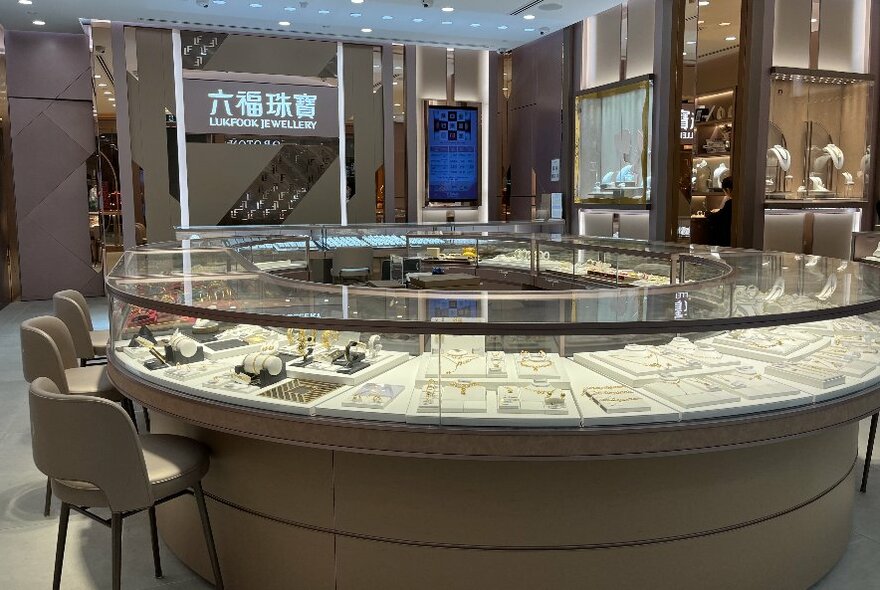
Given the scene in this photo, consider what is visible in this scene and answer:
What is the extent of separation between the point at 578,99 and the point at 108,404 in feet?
26.0

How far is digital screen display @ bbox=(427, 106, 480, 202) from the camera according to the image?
396 inches

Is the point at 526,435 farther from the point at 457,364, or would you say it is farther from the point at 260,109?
the point at 260,109

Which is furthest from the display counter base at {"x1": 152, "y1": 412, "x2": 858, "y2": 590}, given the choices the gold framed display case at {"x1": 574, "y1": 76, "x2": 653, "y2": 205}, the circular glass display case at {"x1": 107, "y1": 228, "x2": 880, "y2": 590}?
the gold framed display case at {"x1": 574, "y1": 76, "x2": 653, "y2": 205}

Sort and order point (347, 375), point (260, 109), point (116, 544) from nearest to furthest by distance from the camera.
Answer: point (116, 544) < point (347, 375) < point (260, 109)

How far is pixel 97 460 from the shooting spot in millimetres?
2217

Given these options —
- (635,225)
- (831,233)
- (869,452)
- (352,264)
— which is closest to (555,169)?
(635,225)

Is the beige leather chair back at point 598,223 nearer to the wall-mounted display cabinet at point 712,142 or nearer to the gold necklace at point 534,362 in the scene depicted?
the wall-mounted display cabinet at point 712,142

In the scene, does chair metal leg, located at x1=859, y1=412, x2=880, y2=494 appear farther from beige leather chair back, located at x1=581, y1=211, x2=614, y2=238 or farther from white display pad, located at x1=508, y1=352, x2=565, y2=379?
beige leather chair back, located at x1=581, y1=211, x2=614, y2=238

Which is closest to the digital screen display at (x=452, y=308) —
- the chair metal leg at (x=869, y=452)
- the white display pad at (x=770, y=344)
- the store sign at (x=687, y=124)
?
the white display pad at (x=770, y=344)

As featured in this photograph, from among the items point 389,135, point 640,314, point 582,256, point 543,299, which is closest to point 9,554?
point 543,299

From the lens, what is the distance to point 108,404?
2164mm

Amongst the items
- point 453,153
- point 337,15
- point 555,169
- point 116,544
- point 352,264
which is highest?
point 337,15

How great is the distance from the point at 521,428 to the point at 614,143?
692cm

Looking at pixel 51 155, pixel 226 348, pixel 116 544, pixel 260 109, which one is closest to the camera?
pixel 116 544
